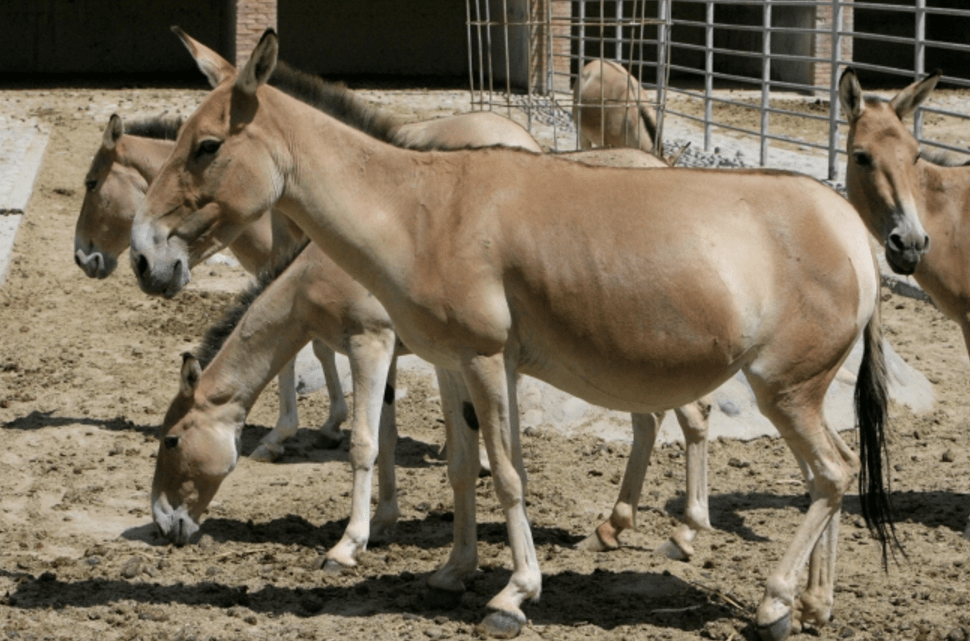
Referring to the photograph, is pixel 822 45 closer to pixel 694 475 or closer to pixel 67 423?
pixel 67 423

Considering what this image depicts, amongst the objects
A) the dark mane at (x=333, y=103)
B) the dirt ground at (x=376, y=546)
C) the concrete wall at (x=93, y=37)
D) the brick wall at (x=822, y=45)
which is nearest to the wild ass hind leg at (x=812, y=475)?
the dirt ground at (x=376, y=546)

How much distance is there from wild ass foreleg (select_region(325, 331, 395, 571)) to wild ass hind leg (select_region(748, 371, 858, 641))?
187cm

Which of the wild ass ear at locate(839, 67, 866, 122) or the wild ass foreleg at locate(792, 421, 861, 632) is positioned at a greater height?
the wild ass ear at locate(839, 67, 866, 122)

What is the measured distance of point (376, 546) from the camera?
6.16 meters

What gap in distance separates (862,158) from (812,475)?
113 inches

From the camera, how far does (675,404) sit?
5.04m

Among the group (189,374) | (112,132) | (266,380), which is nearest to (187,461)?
(189,374)

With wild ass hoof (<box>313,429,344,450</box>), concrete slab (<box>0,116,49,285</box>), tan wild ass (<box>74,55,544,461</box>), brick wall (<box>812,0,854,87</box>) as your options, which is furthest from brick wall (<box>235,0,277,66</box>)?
wild ass hoof (<box>313,429,344,450</box>)

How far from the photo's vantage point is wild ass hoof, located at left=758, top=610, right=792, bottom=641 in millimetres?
4879

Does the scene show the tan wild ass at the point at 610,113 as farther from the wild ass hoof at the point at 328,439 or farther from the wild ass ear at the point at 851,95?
the wild ass hoof at the point at 328,439

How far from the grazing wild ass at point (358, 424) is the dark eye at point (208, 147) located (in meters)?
1.29

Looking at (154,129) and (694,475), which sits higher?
(154,129)

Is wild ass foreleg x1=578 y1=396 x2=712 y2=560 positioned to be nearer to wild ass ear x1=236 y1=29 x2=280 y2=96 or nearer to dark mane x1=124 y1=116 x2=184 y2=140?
wild ass ear x1=236 y1=29 x2=280 y2=96

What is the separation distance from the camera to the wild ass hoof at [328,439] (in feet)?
25.0
